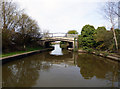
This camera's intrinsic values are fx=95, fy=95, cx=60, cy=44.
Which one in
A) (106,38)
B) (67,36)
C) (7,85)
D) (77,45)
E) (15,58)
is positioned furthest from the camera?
(67,36)

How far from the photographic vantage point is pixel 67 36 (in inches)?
1010

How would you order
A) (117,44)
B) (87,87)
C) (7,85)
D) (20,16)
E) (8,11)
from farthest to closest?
1. (20,16)
2. (8,11)
3. (117,44)
4. (7,85)
5. (87,87)

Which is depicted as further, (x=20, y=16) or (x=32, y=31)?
(x=32, y=31)

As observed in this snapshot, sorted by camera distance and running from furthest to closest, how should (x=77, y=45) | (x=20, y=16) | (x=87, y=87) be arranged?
(x=77, y=45) → (x=20, y=16) → (x=87, y=87)

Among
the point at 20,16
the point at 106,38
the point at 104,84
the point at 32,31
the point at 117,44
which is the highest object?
the point at 20,16

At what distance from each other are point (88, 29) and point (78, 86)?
17215 mm

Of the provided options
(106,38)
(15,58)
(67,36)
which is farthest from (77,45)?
(15,58)

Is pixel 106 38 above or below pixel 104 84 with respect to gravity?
above

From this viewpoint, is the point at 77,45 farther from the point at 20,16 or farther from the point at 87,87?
the point at 87,87

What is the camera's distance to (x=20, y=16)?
17594 mm

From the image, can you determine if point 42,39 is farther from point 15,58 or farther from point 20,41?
point 15,58

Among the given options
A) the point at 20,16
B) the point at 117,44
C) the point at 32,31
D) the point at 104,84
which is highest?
the point at 20,16

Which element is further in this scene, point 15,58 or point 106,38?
point 106,38

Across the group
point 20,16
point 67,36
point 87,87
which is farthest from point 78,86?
point 67,36
